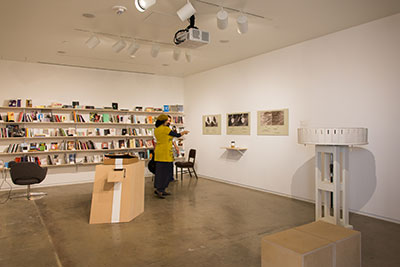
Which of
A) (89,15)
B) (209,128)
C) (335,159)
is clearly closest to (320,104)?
(335,159)

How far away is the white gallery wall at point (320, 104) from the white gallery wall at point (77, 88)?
2.08m

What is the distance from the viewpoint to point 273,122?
6.66m

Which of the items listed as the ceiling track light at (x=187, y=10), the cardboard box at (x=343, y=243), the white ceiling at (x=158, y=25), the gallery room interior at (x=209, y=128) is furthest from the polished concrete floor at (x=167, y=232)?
the white ceiling at (x=158, y=25)

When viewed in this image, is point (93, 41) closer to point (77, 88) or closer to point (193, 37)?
point (193, 37)

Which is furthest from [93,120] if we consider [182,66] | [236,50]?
[236,50]

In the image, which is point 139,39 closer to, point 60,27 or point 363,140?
point 60,27

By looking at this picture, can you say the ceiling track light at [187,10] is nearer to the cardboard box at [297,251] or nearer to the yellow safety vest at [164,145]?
the yellow safety vest at [164,145]

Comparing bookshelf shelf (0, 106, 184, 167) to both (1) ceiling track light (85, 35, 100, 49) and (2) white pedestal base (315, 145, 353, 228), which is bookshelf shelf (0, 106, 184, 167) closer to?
(1) ceiling track light (85, 35, 100, 49)

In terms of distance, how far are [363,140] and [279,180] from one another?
2763mm

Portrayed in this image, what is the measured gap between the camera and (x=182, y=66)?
8289 mm

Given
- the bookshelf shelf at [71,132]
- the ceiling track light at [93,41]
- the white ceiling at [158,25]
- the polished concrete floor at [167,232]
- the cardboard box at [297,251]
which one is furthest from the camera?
the bookshelf shelf at [71,132]

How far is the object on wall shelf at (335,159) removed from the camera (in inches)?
154

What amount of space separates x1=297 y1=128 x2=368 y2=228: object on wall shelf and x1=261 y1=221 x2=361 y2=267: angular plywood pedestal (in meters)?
1.34

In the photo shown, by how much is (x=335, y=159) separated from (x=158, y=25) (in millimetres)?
3672
